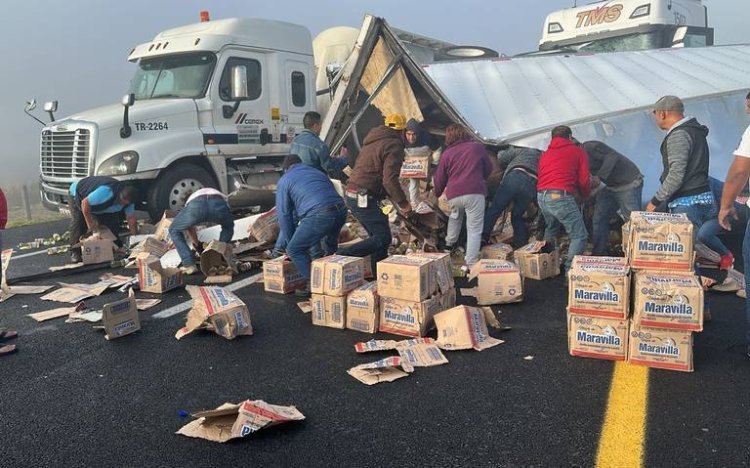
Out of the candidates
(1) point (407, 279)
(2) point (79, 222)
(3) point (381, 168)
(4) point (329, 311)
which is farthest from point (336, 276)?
(2) point (79, 222)

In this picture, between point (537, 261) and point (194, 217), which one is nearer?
point (537, 261)

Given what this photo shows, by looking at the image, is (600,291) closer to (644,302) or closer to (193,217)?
(644,302)

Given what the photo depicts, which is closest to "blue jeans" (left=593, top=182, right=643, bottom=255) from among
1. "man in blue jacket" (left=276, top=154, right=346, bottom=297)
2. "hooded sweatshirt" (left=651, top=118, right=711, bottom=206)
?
"hooded sweatshirt" (left=651, top=118, right=711, bottom=206)

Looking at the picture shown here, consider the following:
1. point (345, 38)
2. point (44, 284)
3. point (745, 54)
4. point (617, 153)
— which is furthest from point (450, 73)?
point (44, 284)

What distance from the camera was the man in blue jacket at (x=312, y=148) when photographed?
226 inches

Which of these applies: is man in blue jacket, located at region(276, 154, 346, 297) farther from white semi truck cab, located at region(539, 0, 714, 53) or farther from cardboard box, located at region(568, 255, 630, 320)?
white semi truck cab, located at region(539, 0, 714, 53)

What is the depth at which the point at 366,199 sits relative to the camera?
18.9 feet

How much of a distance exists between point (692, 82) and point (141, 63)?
8849 millimetres

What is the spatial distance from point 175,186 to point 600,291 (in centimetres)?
712

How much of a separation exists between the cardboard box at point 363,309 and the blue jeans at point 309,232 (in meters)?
0.92

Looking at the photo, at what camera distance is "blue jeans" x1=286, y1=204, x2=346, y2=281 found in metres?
5.10

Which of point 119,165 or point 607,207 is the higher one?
point 119,165

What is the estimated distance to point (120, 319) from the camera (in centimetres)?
442

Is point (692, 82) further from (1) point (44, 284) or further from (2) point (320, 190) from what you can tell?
(1) point (44, 284)
